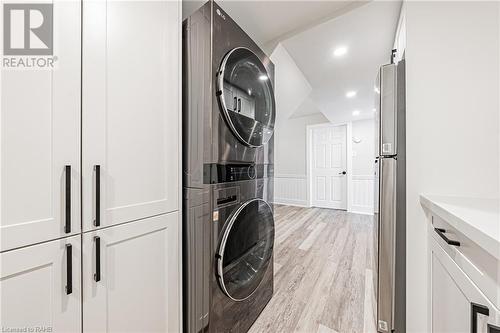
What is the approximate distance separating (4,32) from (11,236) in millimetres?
548

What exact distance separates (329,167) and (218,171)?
4.92 m

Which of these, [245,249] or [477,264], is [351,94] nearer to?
[245,249]

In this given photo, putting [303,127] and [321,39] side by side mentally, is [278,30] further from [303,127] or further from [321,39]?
[303,127]

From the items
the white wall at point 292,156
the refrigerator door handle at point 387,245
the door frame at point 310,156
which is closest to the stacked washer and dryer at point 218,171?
the refrigerator door handle at point 387,245

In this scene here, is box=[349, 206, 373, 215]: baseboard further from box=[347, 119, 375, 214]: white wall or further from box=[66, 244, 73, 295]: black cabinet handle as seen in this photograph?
box=[66, 244, 73, 295]: black cabinet handle

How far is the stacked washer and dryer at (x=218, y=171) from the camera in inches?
40.0

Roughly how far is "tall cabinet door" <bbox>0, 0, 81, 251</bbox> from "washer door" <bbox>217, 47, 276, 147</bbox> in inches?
22.3

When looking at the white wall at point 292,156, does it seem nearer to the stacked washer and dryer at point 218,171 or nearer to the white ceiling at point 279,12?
the white ceiling at point 279,12

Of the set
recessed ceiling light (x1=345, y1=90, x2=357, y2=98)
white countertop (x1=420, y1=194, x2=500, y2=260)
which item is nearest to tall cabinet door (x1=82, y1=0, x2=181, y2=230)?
white countertop (x1=420, y1=194, x2=500, y2=260)

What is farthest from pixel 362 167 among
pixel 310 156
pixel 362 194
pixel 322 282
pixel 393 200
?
pixel 393 200

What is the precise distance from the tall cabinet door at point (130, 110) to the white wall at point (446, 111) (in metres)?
1.34

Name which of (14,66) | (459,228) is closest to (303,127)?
(459,228)

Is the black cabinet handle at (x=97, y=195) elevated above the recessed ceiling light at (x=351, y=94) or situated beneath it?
situated beneath

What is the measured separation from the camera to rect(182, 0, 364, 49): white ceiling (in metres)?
1.42
